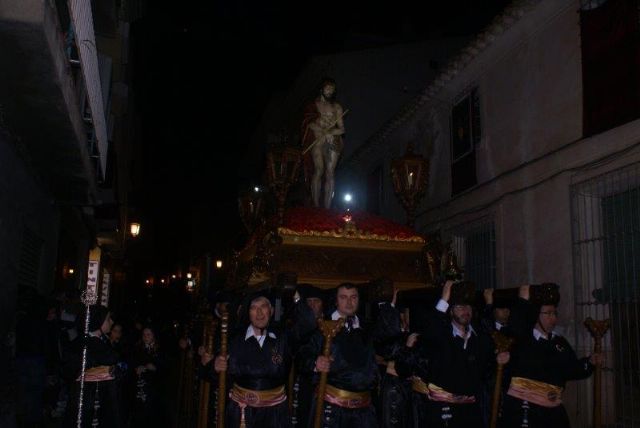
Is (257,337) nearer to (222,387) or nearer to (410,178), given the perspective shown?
(222,387)

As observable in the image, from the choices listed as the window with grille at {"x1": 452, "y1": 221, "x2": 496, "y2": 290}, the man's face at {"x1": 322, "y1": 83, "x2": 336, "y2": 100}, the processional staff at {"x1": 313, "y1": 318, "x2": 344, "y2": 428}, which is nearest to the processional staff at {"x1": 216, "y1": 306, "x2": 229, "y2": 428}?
the processional staff at {"x1": 313, "y1": 318, "x2": 344, "y2": 428}

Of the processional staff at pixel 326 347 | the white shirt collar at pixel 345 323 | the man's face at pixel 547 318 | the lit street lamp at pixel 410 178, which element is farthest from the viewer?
the lit street lamp at pixel 410 178

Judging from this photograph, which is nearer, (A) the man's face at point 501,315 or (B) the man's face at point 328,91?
(A) the man's face at point 501,315

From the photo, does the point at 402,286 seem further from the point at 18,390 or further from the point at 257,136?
the point at 257,136

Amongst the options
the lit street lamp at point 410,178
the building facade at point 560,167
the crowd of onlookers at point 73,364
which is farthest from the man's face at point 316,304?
the building facade at point 560,167

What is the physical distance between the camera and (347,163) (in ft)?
63.2

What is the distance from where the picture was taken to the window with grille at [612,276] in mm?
7500

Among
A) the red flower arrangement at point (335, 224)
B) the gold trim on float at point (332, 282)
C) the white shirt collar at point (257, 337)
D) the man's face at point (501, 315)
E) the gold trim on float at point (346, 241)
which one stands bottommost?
the white shirt collar at point (257, 337)

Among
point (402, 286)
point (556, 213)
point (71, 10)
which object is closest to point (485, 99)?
point (556, 213)

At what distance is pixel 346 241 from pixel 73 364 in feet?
11.8

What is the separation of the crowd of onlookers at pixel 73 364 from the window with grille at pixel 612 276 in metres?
6.20

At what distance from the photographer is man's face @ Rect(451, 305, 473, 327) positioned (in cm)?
575

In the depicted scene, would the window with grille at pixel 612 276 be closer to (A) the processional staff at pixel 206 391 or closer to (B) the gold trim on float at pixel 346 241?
(B) the gold trim on float at pixel 346 241

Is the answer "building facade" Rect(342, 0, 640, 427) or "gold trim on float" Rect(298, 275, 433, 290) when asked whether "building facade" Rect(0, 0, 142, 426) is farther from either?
"building facade" Rect(342, 0, 640, 427)
